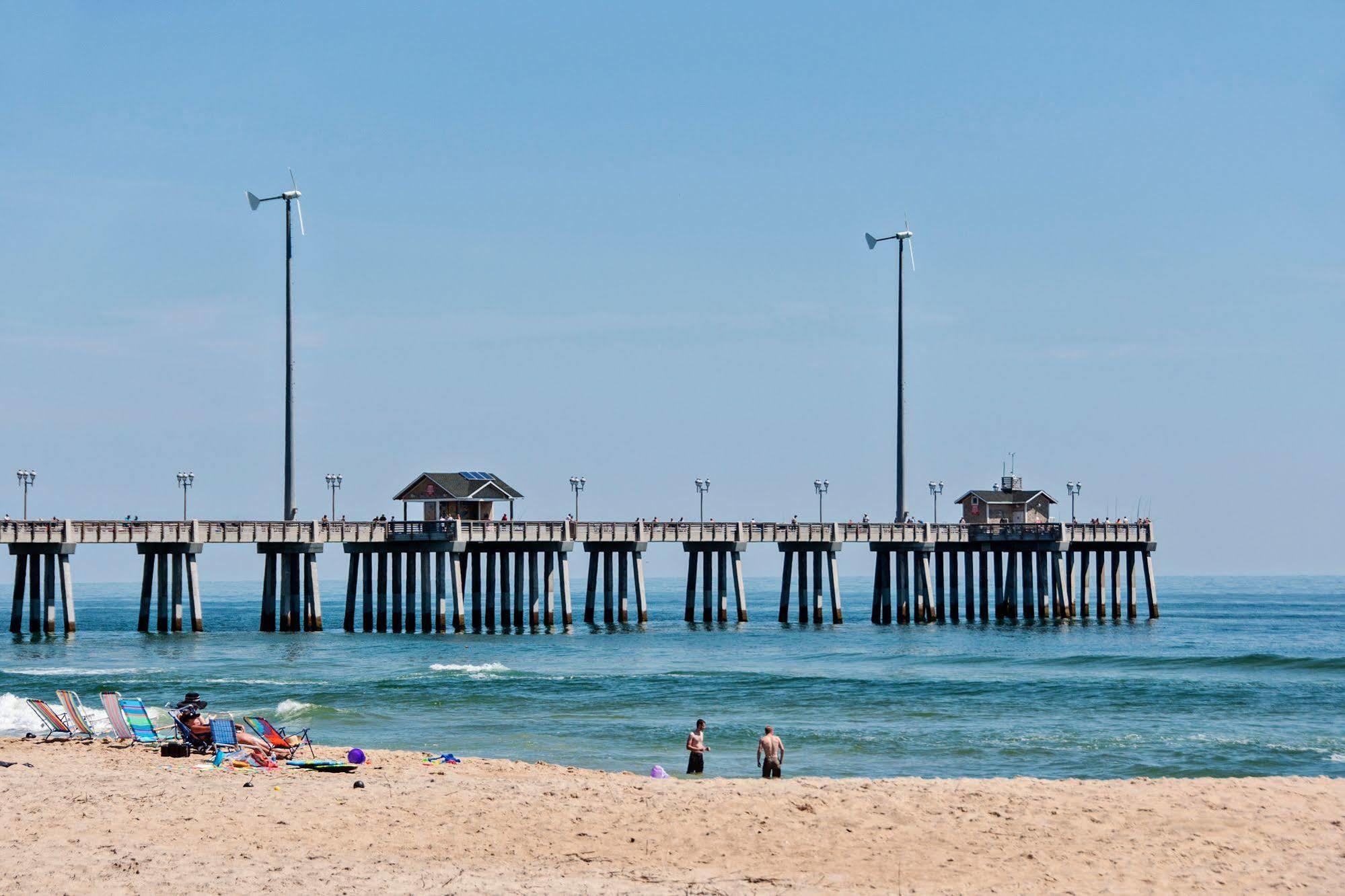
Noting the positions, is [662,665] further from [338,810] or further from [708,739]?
[338,810]

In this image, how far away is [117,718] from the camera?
27797 millimetres

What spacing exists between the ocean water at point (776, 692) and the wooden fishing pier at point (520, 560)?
1709mm

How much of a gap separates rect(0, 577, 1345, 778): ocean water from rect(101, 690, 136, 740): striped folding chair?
4.13 m

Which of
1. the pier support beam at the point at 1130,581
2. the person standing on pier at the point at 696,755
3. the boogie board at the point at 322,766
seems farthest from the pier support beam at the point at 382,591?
the boogie board at the point at 322,766

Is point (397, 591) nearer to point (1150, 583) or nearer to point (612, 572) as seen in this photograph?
point (612, 572)

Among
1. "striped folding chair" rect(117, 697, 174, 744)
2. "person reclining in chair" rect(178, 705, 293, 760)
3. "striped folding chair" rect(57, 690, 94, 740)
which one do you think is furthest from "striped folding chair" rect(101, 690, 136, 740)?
"person reclining in chair" rect(178, 705, 293, 760)

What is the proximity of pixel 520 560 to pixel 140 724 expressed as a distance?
39.7 meters

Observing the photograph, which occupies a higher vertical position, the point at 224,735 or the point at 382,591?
the point at 382,591

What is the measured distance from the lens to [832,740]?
31.5m

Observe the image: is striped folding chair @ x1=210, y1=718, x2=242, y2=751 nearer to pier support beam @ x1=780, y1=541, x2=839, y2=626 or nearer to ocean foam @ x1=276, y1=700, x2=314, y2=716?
ocean foam @ x1=276, y1=700, x2=314, y2=716

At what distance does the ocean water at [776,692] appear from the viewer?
2991 centimetres

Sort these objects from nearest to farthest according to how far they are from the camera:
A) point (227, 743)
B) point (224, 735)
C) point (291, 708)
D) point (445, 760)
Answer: point (227, 743), point (224, 735), point (445, 760), point (291, 708)

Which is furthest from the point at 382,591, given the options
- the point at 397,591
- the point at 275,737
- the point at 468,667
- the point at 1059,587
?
the point at 275,737

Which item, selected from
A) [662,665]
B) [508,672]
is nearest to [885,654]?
[662,665]
